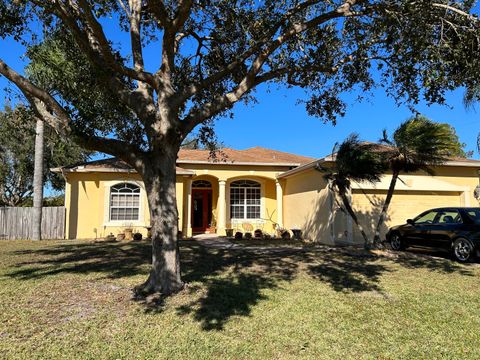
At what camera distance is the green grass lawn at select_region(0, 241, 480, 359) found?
4.48 m

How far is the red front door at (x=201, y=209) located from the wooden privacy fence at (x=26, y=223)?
23.1ft

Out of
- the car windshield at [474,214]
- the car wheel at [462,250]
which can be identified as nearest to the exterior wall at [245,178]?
the car windshield at [474,214]

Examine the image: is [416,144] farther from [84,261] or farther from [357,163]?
[84,261]

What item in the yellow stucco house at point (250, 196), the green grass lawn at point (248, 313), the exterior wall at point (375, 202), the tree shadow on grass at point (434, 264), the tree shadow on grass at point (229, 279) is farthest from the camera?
the yellow stucco house at point (250, 196)

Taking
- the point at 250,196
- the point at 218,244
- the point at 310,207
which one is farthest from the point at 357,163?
the point at 250,196

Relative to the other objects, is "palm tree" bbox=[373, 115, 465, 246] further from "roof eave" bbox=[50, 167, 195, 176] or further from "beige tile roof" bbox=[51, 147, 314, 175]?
"roof eave" bbox=[50, 167, 195, 176]

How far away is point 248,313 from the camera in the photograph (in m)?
5.74

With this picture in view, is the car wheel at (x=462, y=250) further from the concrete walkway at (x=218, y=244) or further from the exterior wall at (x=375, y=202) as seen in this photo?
the concrete walkway at (x=218, y=244)

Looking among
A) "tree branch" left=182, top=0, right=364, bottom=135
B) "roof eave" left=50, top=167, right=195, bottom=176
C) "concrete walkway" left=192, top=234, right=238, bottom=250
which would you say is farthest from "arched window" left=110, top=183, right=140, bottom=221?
"tree branch" left=182, top=0, right=364, bottom=135

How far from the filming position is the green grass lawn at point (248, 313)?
4.48m

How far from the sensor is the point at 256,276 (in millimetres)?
8367

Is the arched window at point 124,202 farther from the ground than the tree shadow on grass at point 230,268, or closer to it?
farther from the ground

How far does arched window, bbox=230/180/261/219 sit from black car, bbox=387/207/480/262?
8.88 m

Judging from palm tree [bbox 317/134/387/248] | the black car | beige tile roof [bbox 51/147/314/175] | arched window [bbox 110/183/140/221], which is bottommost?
the black car
